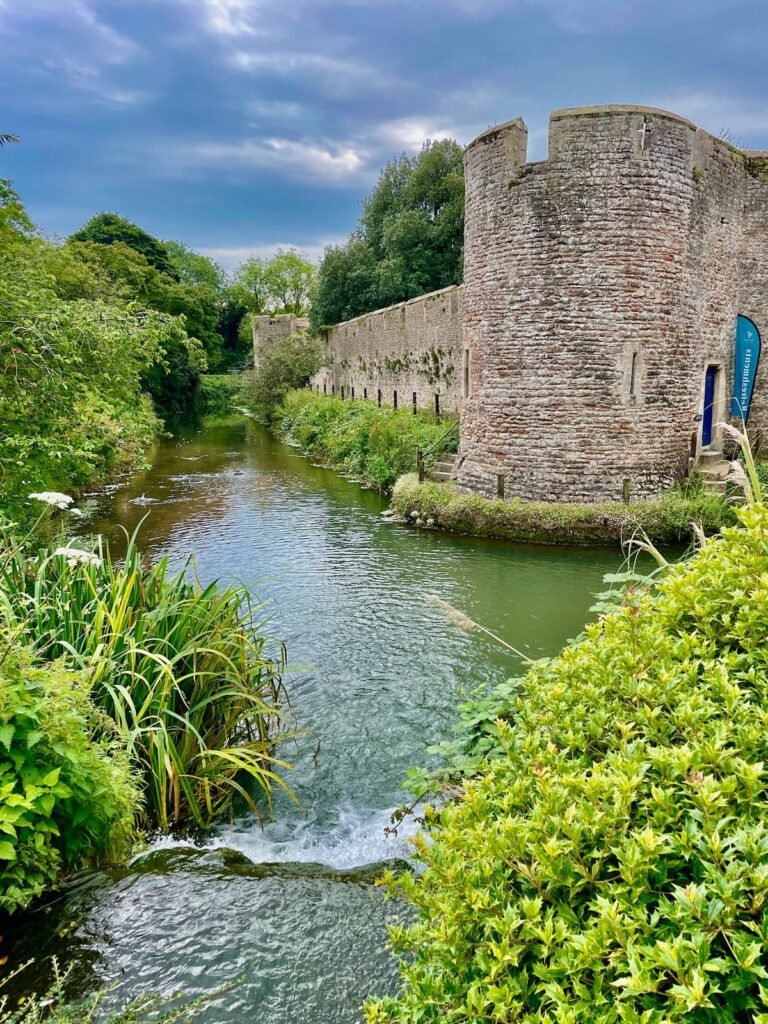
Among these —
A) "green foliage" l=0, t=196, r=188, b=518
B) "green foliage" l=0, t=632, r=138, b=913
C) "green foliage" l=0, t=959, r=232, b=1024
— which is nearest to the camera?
"green foliage" l=0, t=959, r=232, b=1024

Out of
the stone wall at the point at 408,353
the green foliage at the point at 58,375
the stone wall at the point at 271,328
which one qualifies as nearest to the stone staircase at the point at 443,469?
the stone wall at the point at 408,353

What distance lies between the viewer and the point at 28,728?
2.78m

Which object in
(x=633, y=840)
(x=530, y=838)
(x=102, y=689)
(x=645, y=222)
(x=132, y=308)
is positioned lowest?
(x=102, y=689)

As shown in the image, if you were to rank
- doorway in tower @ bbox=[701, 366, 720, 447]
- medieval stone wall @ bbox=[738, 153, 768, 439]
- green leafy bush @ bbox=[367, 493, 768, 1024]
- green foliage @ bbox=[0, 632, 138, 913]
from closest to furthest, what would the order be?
green leafy bush @ bbox=[367, 493, 768, 1024] → green foliage @ bbox=[0, 632, 138, 913] → medieval stone wall @ bbox=[738, 153, 768, 439] → doorway in tower @ bbox=[701, 366, 720, 447]

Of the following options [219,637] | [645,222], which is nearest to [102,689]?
[219,637]

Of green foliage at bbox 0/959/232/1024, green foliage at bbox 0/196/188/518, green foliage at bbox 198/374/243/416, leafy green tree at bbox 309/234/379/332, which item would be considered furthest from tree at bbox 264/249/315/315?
green foliage at bbox 0/959/232/1024

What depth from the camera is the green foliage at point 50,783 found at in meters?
2.65

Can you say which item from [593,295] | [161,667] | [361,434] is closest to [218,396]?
[361,434]

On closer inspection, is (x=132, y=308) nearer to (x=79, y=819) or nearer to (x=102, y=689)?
(x=102, y=689)

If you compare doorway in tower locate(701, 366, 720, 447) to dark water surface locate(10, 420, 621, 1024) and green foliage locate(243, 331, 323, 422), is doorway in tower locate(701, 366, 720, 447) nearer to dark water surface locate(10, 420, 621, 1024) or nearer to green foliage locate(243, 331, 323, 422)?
dark water surface locate(10, 420, 621, 1024)

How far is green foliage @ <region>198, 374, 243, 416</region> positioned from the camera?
39.6 metres

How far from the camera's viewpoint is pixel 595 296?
32.0 ft

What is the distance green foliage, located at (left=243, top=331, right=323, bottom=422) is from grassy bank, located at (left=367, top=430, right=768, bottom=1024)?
28.6 metres

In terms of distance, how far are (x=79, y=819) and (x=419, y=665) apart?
379 cm
